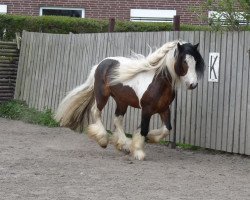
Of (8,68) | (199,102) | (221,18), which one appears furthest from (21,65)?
(199,102)

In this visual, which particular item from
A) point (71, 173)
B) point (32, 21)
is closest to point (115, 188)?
point (71, 173)

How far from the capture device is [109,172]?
8078mm

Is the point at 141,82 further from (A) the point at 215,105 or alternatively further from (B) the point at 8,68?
(B) the point at 8,68

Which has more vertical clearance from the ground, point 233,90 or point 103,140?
point 233,90

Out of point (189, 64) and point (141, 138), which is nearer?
point (189, 64)

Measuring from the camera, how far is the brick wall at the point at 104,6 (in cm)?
2066

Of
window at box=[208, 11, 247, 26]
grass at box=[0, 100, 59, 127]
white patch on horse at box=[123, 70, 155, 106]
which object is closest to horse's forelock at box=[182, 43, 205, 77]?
white patch on horse at box=[123, 70, 155, 106]

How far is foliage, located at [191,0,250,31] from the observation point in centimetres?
1004

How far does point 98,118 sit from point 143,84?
118 cm

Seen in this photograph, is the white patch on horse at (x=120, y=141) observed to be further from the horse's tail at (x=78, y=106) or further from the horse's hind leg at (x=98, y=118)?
the horse's tail at (x=78, y=106)

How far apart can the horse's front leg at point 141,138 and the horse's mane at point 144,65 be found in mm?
613

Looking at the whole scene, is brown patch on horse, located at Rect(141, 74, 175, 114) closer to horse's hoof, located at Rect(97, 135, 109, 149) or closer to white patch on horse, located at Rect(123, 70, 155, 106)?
white patch on horse, located at Rect(123, 70, 155, 106)

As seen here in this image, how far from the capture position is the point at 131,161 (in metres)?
8.95

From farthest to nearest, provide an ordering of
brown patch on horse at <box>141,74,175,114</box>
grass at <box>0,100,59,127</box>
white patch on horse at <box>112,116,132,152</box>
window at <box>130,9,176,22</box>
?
window at <box>130,9,176,22</box> → grass at <box>0,100,59,127</box> → white patch on horse at <box>112,116,132,152</box> → brown patch on horse at <box>141,74,175,114</box>
